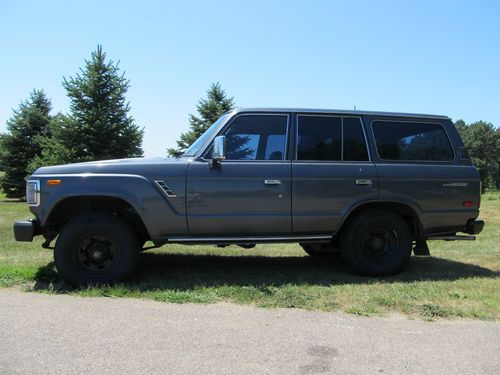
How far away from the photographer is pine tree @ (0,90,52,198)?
23.6 m

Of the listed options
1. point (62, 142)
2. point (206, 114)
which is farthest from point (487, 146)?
point (62, 142)

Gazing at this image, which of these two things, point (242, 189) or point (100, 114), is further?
point (100, 114)

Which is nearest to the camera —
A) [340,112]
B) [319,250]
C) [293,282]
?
[293,282]

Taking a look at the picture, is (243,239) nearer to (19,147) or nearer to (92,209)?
(92,209)

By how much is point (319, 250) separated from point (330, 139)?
5.18ft

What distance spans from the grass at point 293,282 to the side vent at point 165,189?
105cm

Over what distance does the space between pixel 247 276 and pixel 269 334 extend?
202cm

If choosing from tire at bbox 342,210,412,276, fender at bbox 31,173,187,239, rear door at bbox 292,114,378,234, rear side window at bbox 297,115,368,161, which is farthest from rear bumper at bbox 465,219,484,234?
fender at bbox 31,173,187,239

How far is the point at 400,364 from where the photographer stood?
346cm

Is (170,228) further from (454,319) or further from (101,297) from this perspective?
(454,319)

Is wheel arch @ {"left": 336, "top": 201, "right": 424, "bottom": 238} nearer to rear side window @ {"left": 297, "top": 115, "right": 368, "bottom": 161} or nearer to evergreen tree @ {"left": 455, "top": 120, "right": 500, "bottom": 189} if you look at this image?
rear side window @ {"left": 297, "top": 115, "right": 368, "bottom": 161}

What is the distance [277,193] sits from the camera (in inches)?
231

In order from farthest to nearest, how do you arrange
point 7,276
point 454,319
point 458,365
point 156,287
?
1. point 7,276
2. point 156,287
3. point 454,319
4. point 458,365

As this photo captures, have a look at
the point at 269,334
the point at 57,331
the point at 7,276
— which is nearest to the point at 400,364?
the point at 269,334
